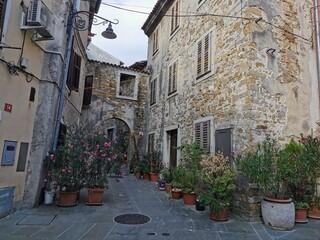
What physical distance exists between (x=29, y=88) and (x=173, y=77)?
5702mm

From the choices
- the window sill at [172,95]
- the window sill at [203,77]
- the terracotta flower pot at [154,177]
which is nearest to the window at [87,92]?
the window sill at [172,95]

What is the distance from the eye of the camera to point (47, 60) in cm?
575

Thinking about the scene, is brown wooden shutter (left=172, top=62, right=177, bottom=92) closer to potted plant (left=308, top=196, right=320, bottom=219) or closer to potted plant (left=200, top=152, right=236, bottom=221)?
potted plant (left=200, top=152, right=236, bottom=221)

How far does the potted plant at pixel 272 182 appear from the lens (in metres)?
4.36

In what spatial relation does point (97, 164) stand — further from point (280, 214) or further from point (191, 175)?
point (280, 214)

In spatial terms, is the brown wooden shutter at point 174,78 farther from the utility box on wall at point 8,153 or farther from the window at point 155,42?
the utility box on wall at point 8,153

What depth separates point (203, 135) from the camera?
680cm

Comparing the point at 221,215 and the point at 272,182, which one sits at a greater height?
the point at 272,182

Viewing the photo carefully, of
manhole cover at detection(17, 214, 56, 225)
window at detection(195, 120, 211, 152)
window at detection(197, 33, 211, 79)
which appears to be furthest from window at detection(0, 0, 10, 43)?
window at detection(195, 120, 211, 152)

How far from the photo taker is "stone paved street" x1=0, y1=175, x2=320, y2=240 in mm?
3898

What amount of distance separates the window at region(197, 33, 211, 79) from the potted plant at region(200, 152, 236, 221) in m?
2.86

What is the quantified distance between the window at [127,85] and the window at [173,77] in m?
3.59

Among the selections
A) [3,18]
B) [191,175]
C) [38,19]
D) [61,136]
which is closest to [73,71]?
[61,136]

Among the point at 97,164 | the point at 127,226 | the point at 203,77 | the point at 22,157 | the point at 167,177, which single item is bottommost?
the point at 127,226
